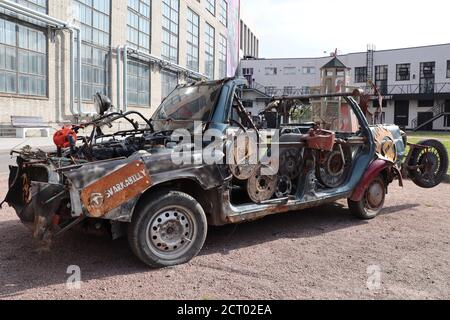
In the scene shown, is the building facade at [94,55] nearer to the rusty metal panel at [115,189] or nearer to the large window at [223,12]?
the large window at [223,12]

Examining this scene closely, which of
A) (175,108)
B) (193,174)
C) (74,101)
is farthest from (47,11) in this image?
(193,174)

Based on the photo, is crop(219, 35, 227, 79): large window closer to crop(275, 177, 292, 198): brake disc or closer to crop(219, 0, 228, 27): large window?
crop(219, 0, 228, 27): large window

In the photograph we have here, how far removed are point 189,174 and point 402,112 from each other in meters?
53.2

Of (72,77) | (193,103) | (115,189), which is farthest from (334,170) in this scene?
(72,77)

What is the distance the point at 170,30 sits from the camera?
39.4 meters

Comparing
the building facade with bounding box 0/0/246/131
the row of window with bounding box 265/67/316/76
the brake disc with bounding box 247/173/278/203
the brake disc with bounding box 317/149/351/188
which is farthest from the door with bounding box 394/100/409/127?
the brake disc with bounding box 247/173/278/203

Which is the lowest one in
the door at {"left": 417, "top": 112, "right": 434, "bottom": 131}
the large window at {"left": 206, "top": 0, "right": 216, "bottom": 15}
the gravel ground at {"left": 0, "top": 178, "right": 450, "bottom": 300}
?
the gravel ground at {"left": 0, "top": 178, "right": 450, "bottom": 300}

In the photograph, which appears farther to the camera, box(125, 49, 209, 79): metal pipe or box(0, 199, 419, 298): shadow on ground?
box(125, 49, 209, 79): metal pipe

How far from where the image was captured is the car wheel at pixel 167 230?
14.1 feet

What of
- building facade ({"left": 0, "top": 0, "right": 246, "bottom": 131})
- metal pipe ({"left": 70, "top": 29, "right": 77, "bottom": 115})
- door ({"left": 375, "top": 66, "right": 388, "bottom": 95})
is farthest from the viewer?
door ({"left": 375, "top": 66, "right": 388, "bottom": 95})

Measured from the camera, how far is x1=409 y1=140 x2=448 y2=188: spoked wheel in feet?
26.2

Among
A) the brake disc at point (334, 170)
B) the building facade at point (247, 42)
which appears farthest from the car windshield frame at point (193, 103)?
the building facade at point (247, 42)

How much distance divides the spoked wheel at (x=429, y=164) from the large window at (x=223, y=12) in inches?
1927

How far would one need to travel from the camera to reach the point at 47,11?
23750 millimetres
